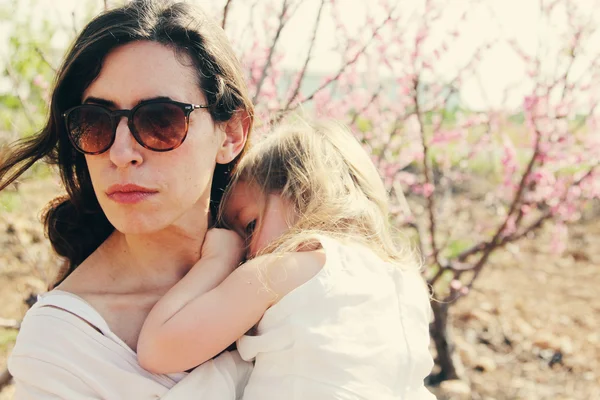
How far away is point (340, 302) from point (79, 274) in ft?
2.30

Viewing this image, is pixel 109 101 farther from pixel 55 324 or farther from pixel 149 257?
pixel 55 324

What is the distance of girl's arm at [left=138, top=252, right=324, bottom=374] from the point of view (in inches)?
62.5

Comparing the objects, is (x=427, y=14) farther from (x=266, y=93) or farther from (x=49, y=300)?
(x=49, y=300)

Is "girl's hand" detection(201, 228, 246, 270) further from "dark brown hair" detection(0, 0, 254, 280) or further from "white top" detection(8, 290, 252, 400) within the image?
"white top" detection(8, 290, 252, 400)

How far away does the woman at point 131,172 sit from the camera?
61.7 inches

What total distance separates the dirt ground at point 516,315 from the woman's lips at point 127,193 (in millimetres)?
1552

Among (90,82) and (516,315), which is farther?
(516,315)

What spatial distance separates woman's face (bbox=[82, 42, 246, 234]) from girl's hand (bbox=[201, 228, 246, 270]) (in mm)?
134

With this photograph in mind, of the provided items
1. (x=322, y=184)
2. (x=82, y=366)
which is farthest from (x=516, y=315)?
(x=82, y=366)

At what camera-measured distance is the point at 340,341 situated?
161 cm

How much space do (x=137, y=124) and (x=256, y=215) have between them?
0.48m

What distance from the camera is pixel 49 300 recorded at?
5.30 feet

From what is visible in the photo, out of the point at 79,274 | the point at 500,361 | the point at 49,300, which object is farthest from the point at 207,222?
the point at 500,361

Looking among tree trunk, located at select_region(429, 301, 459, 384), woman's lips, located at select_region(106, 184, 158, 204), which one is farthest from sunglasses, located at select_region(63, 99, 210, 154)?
tree trunk, located at select_region(429, 301, 459, 384)
